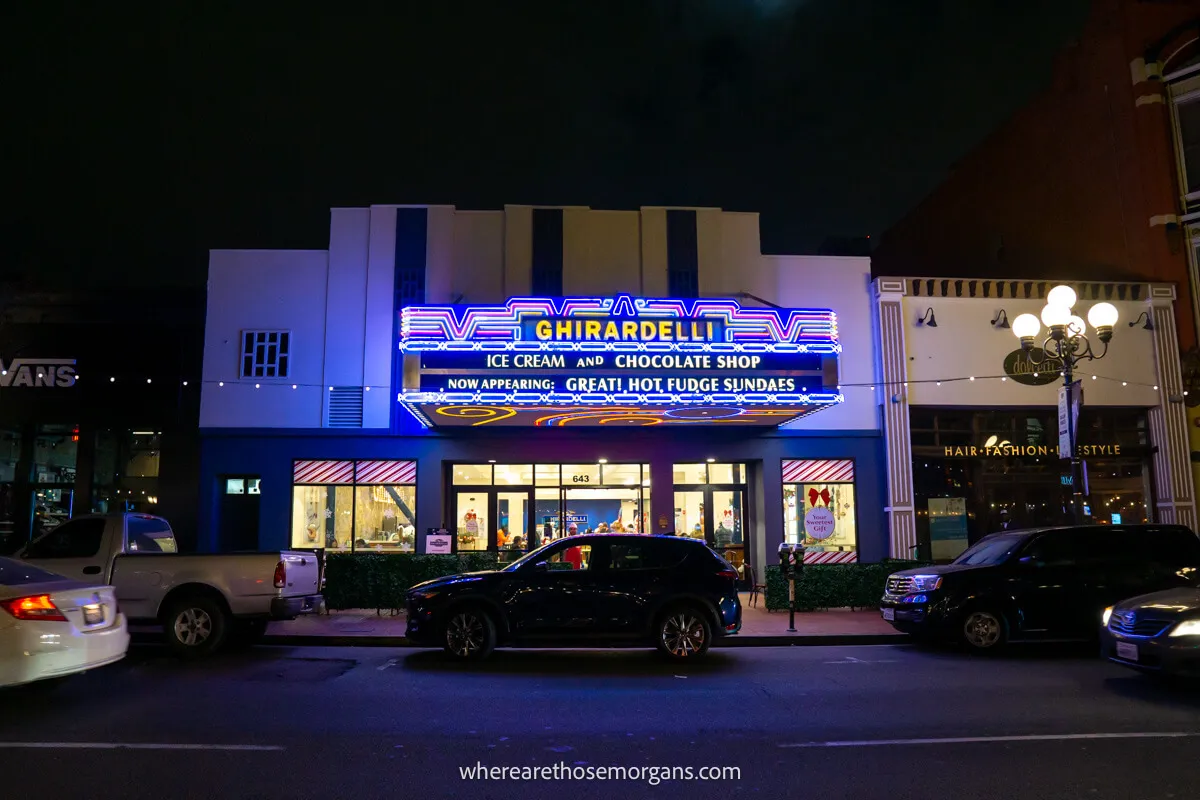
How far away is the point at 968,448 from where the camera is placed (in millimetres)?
18938

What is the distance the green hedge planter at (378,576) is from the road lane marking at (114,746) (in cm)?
836

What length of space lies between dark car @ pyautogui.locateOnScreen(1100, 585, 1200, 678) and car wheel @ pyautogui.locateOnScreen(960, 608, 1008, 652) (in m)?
2.19

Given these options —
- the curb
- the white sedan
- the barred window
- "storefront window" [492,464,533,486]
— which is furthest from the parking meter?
the barred window

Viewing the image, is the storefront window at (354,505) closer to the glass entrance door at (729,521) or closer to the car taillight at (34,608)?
the glass entrance door at (729,521)

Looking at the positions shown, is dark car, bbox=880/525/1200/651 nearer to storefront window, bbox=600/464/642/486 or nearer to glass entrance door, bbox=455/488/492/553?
storefront window, bbox=600/464/642/486

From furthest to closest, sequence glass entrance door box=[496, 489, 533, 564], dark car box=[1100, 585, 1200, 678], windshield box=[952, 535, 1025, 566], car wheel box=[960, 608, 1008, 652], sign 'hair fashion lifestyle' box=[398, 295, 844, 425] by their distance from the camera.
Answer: glass entrance door box=[496, 489, 533, 564]
sign 'hair fashion lifestyle' box=[398, 295, 844, 425]
windshield box=[952, 535, 1025, 566]
car wheel box=[960, 608, 1008, 652]
dark car box=[1100, 585, 1200, 678]

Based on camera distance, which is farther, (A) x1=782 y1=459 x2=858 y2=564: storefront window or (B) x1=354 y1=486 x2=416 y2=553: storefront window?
(A) x1=782 y1=459 x2=858 y2=564: storefront window

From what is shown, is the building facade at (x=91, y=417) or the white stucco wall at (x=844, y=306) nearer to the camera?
the building facade at (x=91, y=417)

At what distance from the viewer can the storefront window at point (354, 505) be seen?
723 inches

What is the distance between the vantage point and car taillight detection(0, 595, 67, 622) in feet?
23.8

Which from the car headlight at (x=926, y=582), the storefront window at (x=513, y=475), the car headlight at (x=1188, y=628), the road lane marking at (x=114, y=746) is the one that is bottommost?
the road lane marking at (x=114, y=746)

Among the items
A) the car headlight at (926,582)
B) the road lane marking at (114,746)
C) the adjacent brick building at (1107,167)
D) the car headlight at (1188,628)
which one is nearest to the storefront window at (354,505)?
the car headlight at (926,582)

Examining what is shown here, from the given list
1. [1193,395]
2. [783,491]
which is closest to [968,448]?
[783,491]

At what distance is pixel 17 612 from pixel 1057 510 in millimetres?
19877
